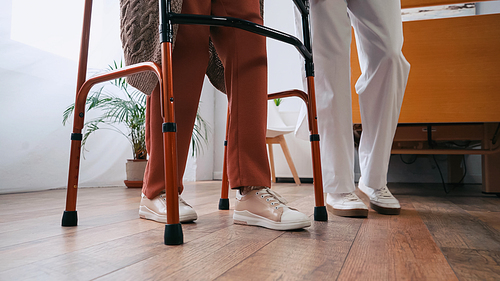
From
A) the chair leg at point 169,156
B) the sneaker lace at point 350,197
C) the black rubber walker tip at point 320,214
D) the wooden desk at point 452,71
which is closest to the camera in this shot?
the chair leg at point 169,156

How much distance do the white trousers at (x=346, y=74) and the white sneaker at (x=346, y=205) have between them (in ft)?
0.08

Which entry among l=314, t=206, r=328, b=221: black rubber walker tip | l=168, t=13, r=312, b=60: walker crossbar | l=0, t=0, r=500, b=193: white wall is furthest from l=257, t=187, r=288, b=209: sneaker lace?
l=0, t=0, r=500, b=193: white wall

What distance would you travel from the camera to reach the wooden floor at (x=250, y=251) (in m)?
0.43

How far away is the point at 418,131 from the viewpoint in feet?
5.78

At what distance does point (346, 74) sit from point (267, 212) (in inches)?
21.2

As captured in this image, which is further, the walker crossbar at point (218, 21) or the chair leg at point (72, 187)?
the chair leg at point (72, 187)

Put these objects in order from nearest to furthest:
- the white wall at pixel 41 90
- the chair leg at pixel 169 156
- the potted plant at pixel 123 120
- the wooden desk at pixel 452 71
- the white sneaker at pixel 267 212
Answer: the chair leg at pixel 169 156 → the white sneaker at pixel 267 212 → the wooden desk at pixel 452 71 → the white wall at pixel 41 90 → the potted plant at pixel 123 120

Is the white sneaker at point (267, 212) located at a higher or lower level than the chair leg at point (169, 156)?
lower

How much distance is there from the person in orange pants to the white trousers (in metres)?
0.28

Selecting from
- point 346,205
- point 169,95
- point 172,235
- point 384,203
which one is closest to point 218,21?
point 169,95

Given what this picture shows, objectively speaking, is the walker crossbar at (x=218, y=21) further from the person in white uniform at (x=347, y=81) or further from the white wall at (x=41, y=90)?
the white wall at (x=41, y=90)

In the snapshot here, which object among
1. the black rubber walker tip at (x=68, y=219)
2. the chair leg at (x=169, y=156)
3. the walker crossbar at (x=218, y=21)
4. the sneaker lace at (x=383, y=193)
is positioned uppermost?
the walker crossbar at (x=218, y=21)

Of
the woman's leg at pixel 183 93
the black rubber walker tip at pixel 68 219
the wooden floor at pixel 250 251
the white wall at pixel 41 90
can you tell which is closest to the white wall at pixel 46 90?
the white wall at pixel 41 90

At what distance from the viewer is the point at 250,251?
544mm
